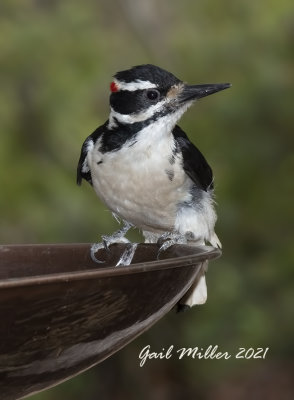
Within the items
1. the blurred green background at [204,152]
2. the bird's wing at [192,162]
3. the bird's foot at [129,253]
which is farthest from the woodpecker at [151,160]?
the blurred green background at [204,152]

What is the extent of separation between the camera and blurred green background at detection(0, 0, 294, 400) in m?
5.75

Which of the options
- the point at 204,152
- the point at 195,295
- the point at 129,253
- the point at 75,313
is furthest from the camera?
the point at 204,152

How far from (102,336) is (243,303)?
180 inches

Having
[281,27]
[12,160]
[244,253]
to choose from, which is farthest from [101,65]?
[244,253]

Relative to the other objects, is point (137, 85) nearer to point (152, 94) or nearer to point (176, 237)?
point (152, 94)

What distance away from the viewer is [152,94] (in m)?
3.36

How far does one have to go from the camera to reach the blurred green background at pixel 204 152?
18.9ft

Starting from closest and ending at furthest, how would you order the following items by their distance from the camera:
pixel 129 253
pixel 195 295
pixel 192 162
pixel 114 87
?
1. pixel 129 253
2. pixel 114 87
3. pixel 192 162
4. pixel 195 295

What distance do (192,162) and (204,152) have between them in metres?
2.82

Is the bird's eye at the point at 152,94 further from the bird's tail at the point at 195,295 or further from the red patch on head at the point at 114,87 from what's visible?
the bird's tail at the point at 195,295

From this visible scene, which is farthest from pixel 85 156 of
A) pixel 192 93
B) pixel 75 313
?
pixel 75 313

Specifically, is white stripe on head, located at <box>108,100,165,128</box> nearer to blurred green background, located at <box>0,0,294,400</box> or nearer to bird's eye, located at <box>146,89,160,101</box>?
bird's eye, located at <box>146,89,160,101</box>

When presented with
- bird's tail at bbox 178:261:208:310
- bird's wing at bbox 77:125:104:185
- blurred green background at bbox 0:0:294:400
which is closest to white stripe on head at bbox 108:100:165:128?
bird's wing at bbox 77:125:104:185

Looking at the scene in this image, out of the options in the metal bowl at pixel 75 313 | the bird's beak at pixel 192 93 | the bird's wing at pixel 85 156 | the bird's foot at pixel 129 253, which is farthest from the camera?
the bird's wing at pixel 85 156
